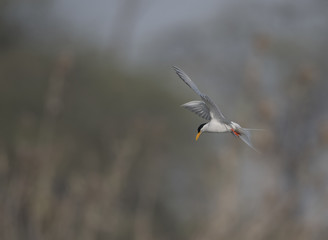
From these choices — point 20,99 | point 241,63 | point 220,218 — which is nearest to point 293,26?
point 241,63

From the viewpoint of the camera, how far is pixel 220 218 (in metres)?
4.35

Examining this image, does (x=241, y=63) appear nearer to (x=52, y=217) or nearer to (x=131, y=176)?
(x=131, y=176)

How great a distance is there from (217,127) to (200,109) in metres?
0.10

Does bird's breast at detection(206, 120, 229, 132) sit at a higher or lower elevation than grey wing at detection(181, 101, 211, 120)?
lower

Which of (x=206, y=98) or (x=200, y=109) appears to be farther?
(x=200, y=109)

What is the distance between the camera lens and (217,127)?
1.17m

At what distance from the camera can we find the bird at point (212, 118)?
45.5 inches

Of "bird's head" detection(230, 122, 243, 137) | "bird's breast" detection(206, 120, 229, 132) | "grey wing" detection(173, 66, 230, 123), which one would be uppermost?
"grey wing" detection(173, 66, 230, 123)

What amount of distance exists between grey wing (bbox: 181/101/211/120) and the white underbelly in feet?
0.18

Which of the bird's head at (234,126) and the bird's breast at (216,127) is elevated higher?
the bird's head at (234,126)

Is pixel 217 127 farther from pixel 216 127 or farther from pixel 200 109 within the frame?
pixel 200 109

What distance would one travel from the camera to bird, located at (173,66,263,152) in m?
1.16

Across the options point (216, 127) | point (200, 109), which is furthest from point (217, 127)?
point (200, 109)

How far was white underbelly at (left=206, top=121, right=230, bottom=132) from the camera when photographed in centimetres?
116
